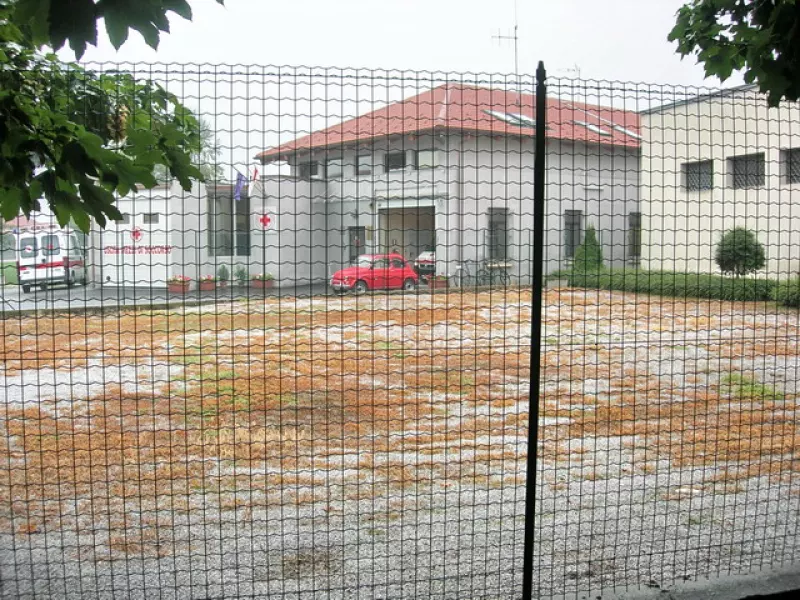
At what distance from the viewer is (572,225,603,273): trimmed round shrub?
131 inches

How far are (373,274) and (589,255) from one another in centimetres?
101

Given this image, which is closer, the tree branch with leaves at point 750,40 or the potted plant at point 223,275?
the tree branch with leaves at point 750,40

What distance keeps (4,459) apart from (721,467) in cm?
514

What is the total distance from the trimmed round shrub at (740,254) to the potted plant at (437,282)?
4.12 ft

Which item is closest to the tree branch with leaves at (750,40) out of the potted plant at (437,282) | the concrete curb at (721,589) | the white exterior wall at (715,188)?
the white exterior wall at (715,188)

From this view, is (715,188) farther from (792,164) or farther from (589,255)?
(589,255)

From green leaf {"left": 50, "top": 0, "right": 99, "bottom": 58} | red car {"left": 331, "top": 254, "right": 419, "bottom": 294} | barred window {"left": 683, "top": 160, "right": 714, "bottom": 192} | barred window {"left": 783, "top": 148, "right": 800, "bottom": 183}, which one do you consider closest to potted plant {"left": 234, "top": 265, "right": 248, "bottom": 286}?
red car {"left": 331, "top": 254, "right": 419, "bottom": 294}

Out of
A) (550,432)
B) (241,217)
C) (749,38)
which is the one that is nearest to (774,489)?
(550,432)

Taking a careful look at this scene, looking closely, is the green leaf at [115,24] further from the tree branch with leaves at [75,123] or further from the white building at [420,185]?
the white building at [420,185]

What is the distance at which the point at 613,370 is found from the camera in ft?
31.0

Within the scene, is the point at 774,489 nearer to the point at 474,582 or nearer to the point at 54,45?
the point at 474,582

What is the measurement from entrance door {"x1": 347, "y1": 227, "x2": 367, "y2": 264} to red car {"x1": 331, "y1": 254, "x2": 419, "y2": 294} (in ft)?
0.12

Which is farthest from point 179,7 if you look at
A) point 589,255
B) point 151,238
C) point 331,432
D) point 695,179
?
point 331,432

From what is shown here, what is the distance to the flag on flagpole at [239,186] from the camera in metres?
3.03
